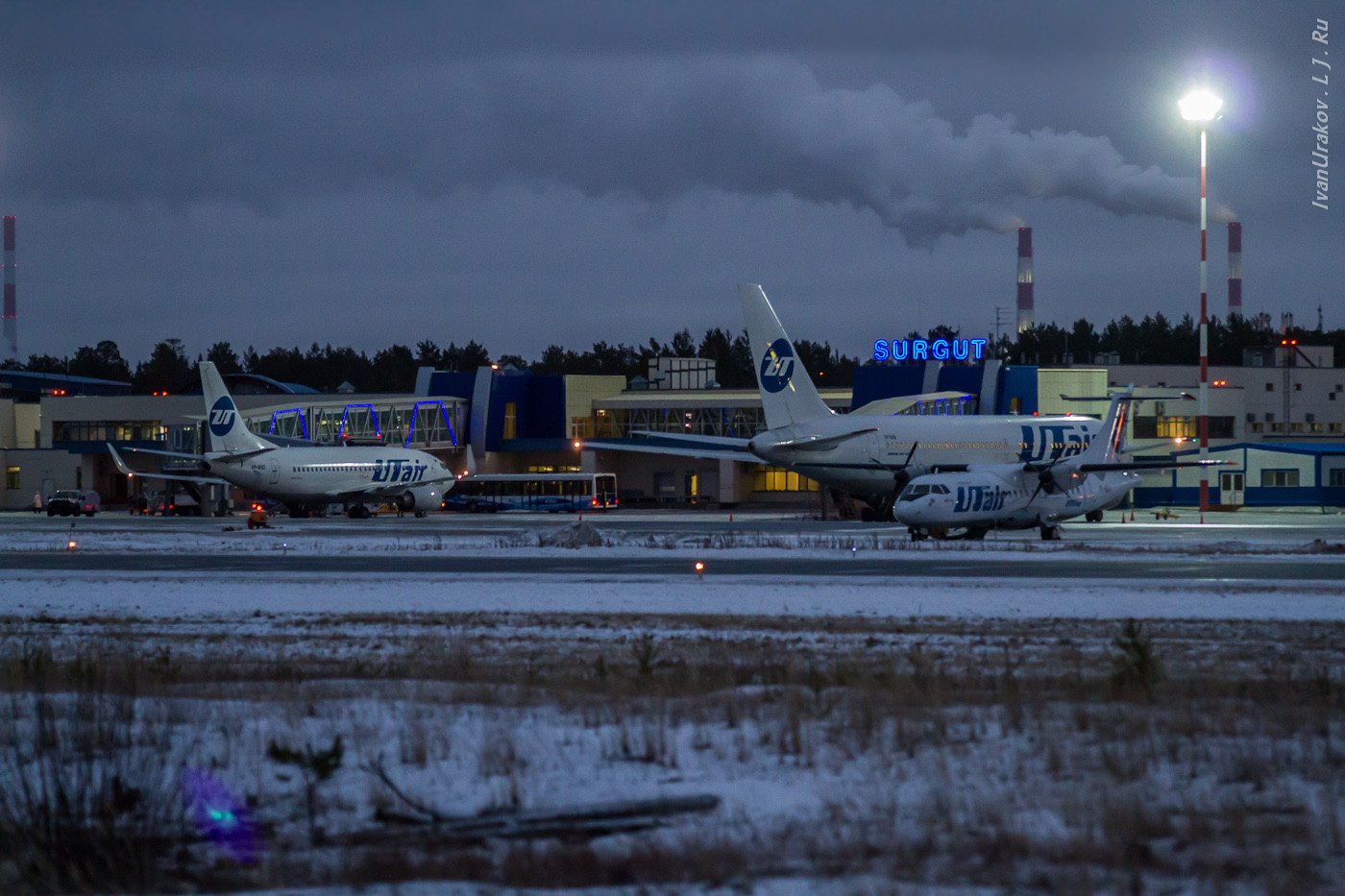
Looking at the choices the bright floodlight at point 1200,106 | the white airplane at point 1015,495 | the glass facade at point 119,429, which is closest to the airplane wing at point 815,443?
the white airplane at point 1015,495

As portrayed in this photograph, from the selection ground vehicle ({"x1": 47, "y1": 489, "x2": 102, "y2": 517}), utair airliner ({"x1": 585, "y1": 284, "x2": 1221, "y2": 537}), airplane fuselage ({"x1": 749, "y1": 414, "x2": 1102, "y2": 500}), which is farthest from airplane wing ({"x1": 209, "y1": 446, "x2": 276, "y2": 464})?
airplane fuselage ({"x1": 749, "y1": 414, "x2": 1102, "y2": 500})

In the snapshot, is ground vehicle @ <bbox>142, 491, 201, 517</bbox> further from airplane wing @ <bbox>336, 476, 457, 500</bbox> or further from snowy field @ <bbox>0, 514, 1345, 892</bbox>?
snowy field @ <bbox>0, 514, 1345, 892</bbox>

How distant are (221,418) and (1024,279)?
59303 millimetres

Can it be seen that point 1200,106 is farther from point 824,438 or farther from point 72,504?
point 72,504

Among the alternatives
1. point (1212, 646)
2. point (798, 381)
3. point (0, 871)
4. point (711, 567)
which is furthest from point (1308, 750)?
point (798, 381)

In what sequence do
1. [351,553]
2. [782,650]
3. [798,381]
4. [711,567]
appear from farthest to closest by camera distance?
[798,381], [351,553], [711,567], [782,650]

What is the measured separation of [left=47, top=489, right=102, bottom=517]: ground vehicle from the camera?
80562mm

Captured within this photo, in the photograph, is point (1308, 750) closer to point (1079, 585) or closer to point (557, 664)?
point (557, 664)

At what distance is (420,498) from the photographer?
3142 inches

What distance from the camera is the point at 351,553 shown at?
4088 centimetres

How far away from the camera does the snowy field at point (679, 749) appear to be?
9.19 meters

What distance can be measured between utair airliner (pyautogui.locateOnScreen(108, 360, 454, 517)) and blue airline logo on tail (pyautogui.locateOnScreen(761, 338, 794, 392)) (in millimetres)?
27954

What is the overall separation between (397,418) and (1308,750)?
298 feet

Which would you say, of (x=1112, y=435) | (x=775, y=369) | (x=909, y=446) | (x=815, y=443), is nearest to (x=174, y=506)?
(x=775, y=369)
